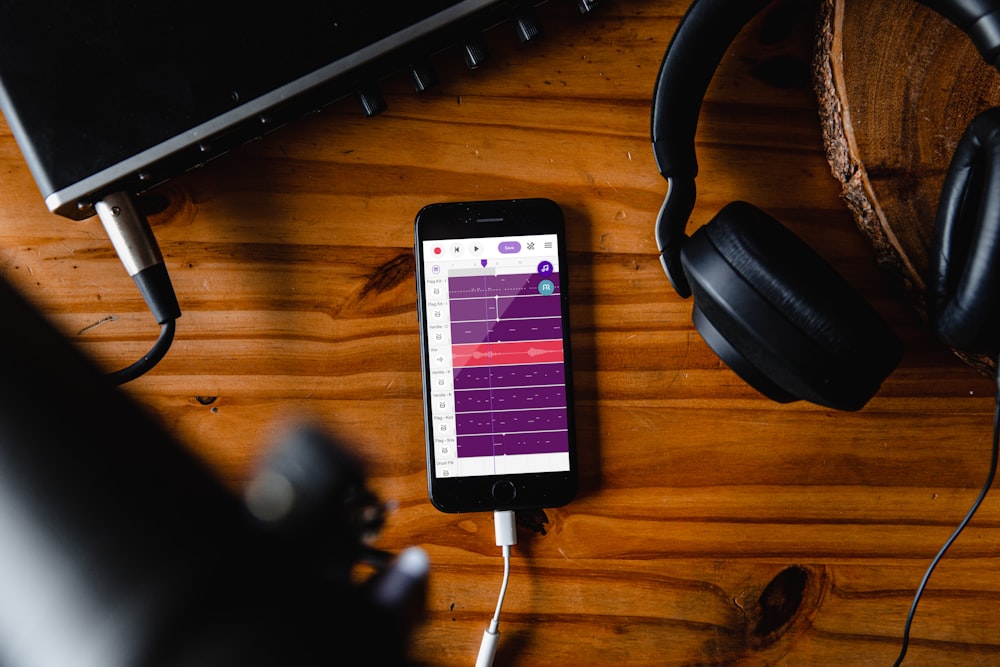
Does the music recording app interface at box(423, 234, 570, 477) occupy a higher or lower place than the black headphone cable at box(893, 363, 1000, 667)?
higher

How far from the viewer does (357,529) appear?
549mm

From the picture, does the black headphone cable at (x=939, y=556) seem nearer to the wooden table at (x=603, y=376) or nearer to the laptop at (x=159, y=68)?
the wooden table at (x=603, y=376)

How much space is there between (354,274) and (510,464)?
0.63 ft

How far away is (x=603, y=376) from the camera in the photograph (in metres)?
0.56

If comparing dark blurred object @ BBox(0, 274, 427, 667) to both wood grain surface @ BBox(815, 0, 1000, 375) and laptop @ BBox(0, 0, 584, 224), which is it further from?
wood grain surface @ BBox(815, 0, 1000, 375)

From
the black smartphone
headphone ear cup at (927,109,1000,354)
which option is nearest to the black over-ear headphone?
headphone ear cup at (927,109,1000,354)

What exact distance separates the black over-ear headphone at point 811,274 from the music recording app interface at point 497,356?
0.42ft

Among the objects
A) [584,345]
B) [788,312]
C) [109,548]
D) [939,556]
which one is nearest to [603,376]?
[584,345]

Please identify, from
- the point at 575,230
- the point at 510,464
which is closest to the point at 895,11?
the point at 575,230

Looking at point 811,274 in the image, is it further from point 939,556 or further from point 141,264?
point 141,264

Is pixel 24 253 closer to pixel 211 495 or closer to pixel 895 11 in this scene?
pixel 211 495

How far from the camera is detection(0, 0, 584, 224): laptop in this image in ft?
1.45

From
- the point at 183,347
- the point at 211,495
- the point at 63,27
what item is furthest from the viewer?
the point at 183,347

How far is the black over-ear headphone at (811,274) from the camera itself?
0.42 m
